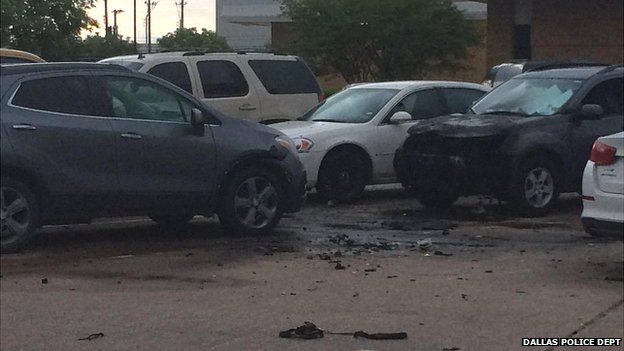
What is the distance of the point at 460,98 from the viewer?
16.2 meters

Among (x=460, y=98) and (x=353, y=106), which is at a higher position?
(x=460, y=98)

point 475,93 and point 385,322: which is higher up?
point 475,93

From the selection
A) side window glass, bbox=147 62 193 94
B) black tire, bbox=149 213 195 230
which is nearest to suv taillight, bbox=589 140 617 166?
black tire, bbox=149 213 195 230

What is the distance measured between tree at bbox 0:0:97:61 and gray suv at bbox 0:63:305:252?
83.2ft

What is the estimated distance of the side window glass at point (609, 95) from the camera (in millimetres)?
14148

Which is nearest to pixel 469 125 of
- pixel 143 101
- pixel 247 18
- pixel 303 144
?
pixel 303 144

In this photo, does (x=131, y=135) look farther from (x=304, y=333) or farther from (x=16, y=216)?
(x=304, y=333)

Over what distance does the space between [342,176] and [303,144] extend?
72 centimetres

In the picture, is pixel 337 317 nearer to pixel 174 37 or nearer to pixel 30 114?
pixel 30 114

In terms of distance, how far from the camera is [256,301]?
342 inches

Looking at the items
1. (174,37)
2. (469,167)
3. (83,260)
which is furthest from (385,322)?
(174,37)

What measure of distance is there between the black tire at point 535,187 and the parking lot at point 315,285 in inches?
10.2

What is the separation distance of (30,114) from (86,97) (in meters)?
0.64

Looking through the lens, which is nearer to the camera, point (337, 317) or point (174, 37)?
point (337, 317)
